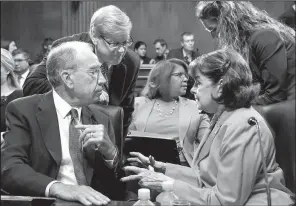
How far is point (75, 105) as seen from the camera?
2.06 metres

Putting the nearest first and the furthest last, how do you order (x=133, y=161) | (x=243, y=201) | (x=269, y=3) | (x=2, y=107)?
(x=243, y=201), (x=133, y=161), (x=2, y=107), (x=269, y=3)

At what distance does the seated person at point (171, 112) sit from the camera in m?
3.39

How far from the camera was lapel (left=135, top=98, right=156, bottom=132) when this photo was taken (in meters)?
3.49

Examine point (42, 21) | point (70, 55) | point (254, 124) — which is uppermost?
point (70, 55)

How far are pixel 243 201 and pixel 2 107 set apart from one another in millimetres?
1458

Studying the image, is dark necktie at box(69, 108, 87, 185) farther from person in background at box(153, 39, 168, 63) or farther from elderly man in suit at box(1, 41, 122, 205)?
person in background at box(153, 39, 168, 63)

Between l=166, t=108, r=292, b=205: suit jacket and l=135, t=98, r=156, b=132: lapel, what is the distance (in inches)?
62.2

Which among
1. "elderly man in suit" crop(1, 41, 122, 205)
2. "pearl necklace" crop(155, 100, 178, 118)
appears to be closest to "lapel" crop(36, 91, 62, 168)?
"elderly man in suit" crop(1, 41, 122, 205)

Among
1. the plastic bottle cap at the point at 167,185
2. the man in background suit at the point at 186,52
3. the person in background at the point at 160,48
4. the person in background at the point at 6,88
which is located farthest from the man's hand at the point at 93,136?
the person in background at the point at 160,48

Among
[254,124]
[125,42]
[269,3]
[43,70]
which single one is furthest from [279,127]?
[269,3]

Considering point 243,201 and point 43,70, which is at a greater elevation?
point 43,70

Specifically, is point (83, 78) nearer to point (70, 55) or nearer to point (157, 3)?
point (70, 55)

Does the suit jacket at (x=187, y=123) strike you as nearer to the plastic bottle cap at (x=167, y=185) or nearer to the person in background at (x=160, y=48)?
the plastic bottle cap at (x=167, y=185)

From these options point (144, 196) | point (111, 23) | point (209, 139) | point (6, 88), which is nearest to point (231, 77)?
point (209, 139)
